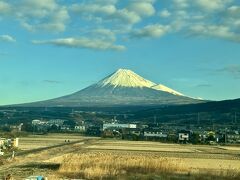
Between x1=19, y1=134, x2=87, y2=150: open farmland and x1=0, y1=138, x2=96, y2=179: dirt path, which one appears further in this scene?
x1=19, y1=134, x2=87, y2=150: open farmland

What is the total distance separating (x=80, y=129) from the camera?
149250 mm

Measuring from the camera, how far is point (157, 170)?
31281 mm

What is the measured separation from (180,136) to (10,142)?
4823cm

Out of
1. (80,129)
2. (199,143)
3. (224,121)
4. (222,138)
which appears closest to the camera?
(199,143)

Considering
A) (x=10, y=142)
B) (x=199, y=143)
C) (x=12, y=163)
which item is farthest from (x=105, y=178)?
(x=199, y=143)

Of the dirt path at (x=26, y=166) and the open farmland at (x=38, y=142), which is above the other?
the dirt path at (x=26, y=166)

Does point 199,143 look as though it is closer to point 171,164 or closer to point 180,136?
point 180,136

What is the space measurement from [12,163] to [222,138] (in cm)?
7715

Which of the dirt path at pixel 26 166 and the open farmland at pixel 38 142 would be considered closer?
the dirt path at pixel 26 166

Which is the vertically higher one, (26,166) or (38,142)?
(26,166)

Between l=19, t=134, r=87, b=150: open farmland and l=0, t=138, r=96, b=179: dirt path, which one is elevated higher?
l=0, t=138, r=96, b=179: dirt path

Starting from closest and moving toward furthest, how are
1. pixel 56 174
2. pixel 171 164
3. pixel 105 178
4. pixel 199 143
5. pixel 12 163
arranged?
pixel 105 178, pixel 56 174, pixel 171 164, pixel 12 163, pixel 199 143

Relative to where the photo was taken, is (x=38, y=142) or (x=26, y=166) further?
(x=38, y=142)

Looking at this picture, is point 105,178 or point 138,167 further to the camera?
point 138,167
